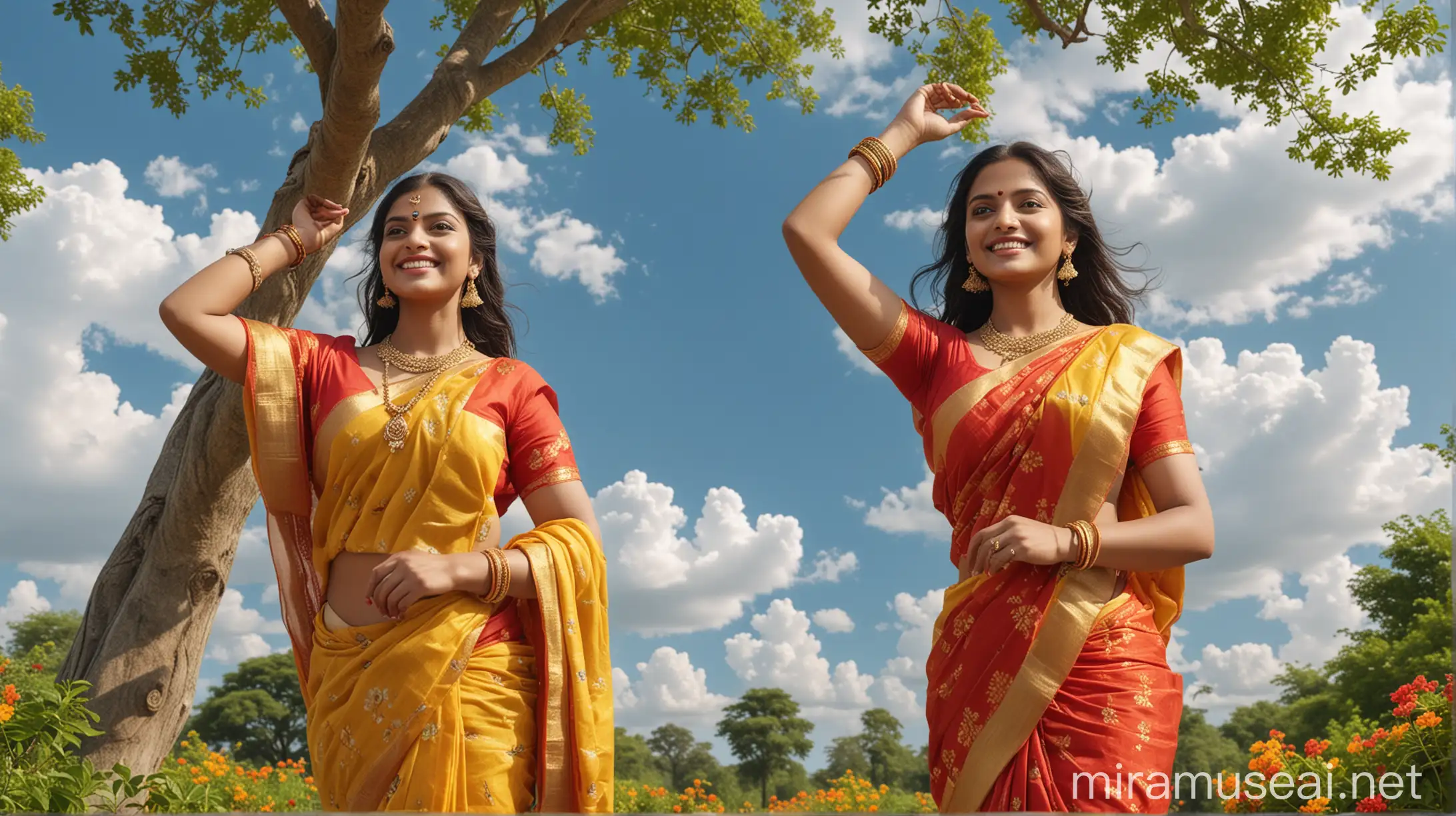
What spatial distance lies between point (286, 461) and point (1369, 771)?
234 inches

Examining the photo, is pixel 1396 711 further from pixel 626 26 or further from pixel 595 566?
pixel 626 26

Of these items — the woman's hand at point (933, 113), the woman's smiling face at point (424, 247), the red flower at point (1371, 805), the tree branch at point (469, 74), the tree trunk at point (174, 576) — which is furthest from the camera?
the tree branch at point (469, 74)

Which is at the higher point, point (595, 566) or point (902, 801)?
point (595, 566)

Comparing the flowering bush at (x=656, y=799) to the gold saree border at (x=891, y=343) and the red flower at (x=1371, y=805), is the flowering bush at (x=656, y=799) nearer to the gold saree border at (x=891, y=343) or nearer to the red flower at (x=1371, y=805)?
the red flower at (x=1371, y=805)

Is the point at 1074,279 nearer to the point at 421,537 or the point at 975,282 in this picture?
the point at 975,282

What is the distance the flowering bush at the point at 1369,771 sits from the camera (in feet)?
18.2

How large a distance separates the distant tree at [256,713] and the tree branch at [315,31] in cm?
1979

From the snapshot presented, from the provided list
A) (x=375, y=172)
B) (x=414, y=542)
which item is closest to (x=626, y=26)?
(x=375, y=172)

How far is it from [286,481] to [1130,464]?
2.41 m

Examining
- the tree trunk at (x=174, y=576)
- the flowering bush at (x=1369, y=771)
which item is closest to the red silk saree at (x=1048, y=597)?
the flowering bush at (x=1369, y=771)

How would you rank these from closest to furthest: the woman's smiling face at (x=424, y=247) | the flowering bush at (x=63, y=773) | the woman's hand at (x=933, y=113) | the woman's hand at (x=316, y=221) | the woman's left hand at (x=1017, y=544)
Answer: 1. the woman's left hand at (x=1017, y=544)
2. the woman's hand at (x=933, y=113)
3. the woman's smiling face at (x=424, y=247)
4. the woman's hand at (x=316, y=221)
5. the flowering bush at (x=63, y=773)

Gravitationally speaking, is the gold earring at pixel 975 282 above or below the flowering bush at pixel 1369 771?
above

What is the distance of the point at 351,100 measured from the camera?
186 inches

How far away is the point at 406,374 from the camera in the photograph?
333cm
